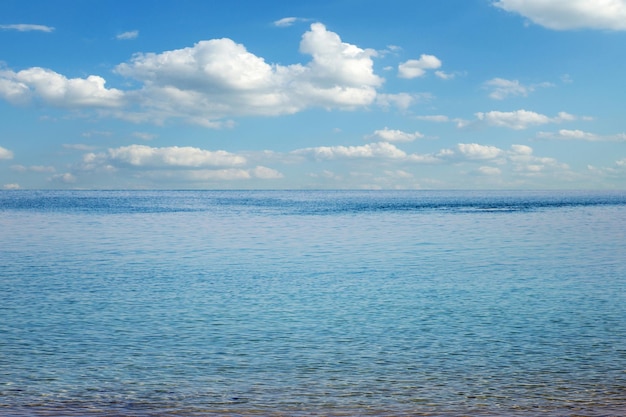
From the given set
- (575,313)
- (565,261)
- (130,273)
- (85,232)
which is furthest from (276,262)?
(85,232)

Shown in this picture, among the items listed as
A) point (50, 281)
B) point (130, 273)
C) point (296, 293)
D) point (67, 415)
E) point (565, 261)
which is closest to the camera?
point (67, 415)

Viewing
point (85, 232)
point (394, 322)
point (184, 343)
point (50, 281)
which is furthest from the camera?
point (85, 232)

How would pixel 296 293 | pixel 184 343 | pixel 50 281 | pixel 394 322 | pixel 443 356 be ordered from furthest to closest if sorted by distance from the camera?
1. pixel 50 281
2. pixel 296 293
3. pixel 394 322
4. pixel 184 343
5. pixel 443 356

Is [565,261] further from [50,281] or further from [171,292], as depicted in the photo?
[50,281]

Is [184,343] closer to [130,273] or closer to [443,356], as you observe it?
[443,356]

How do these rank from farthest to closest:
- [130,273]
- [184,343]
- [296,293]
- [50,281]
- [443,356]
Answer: [130,273]
[50,281]
[296,293]
[184,343]
[443,356]

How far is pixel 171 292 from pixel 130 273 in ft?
27.1

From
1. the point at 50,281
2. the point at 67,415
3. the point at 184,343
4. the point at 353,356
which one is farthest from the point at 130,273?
the point at 67,415

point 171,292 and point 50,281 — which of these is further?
point 50,281

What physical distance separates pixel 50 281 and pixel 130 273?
17.3 feet

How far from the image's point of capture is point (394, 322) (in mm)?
23203

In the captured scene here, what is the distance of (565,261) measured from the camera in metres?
42.9

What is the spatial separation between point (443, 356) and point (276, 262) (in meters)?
26.4

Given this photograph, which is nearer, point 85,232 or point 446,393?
point 446,393
